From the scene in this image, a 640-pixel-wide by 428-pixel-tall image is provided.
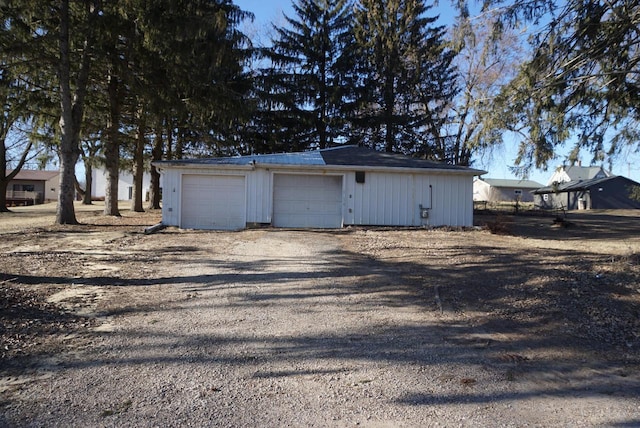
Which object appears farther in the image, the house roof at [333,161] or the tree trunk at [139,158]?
the tree trunk at [139,158]

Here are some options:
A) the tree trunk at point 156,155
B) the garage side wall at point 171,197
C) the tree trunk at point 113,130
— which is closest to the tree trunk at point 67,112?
the tree trunk at point 113,130

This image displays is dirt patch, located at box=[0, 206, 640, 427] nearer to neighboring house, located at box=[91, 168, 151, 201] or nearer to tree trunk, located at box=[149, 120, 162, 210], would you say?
tree trunk, located at box=[149, 120, 162, 210]

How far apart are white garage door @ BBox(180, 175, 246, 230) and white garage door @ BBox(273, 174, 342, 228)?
131 cm

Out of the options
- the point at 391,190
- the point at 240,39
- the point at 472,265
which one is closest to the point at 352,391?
the point at 472,265

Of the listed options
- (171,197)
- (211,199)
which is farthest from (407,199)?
(171,197)

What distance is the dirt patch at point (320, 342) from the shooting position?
3176mm

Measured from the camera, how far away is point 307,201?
17125mm

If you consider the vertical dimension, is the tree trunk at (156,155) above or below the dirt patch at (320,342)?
above

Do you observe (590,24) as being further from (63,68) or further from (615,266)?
(63,68)

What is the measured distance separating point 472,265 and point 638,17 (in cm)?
596

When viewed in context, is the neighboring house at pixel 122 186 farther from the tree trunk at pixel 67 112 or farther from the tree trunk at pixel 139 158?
the tree trunk at pixel 67 112

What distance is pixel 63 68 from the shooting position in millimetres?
14977

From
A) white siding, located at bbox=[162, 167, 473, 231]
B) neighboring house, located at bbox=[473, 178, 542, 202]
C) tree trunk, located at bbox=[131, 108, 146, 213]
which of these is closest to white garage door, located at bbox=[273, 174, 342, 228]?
white siding, located at bbox=[162, 167, 473, 231]

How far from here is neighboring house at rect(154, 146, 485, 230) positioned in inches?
646
